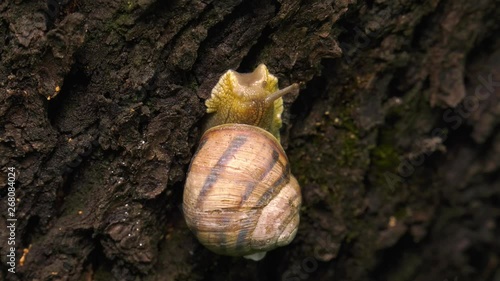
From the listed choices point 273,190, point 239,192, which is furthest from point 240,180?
point 273,190

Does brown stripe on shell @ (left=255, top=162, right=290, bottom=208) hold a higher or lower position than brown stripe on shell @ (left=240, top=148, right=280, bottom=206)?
lower

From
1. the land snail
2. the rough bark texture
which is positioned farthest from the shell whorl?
the rough bark texture

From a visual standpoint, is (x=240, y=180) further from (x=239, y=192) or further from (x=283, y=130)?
(x=283, y=130)

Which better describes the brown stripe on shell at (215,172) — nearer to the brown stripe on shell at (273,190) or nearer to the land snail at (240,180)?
the land snail at (240,180)

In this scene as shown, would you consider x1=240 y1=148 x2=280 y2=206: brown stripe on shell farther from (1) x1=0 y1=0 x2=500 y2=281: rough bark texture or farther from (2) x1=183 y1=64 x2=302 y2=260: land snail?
(1) x1=0 y1=0 x2=500 y2=281: rough bark texture

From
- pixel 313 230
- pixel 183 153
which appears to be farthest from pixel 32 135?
pixel 313 230
